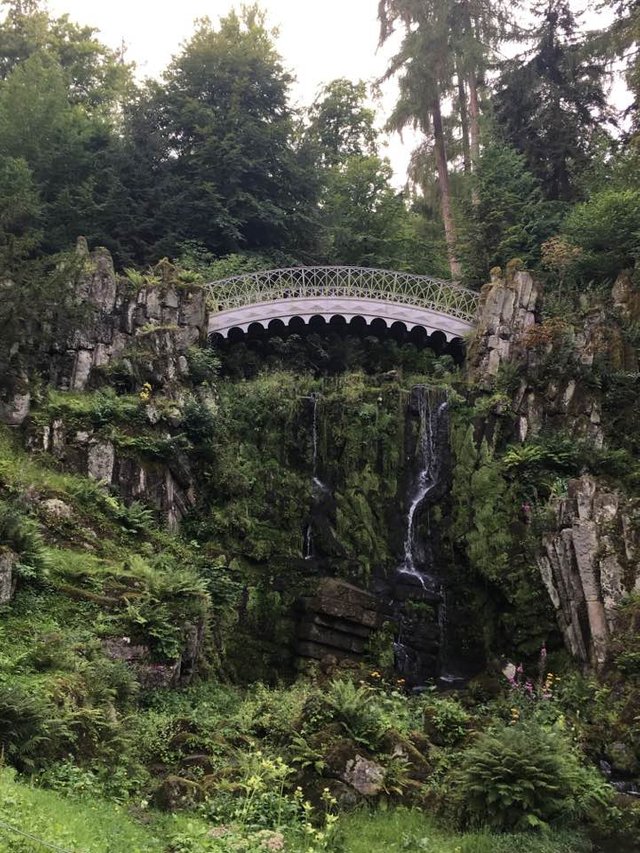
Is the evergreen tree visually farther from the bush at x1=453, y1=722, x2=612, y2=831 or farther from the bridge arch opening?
the bush at x1=453, y1=722, x2=612, y2=831

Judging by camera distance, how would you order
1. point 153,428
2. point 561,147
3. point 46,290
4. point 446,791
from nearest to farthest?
1. point 446,791
2. point 46,290
3. point 153,428
4. point 561,147

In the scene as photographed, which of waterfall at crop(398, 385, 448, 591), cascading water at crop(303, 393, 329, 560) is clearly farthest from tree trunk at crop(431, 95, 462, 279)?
cascading water at crop(303, 393, 329, 560)

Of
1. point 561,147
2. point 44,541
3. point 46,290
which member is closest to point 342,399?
point 46,290

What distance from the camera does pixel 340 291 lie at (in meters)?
22.2

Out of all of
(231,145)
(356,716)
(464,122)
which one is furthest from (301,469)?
(464,122)

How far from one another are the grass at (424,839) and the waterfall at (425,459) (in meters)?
7.83

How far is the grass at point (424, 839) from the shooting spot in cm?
760

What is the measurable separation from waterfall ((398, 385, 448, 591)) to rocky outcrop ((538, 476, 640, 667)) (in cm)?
302

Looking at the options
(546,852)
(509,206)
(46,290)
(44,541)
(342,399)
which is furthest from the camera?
(509,206)

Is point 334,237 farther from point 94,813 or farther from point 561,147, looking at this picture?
point 94,813

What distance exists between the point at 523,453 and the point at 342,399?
475cm

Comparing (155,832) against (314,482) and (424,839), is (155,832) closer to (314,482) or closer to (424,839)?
(424,839)

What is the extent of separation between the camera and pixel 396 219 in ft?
92.5

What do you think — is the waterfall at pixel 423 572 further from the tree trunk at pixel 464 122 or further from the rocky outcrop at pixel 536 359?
the tree trunk at pixel 464 122
